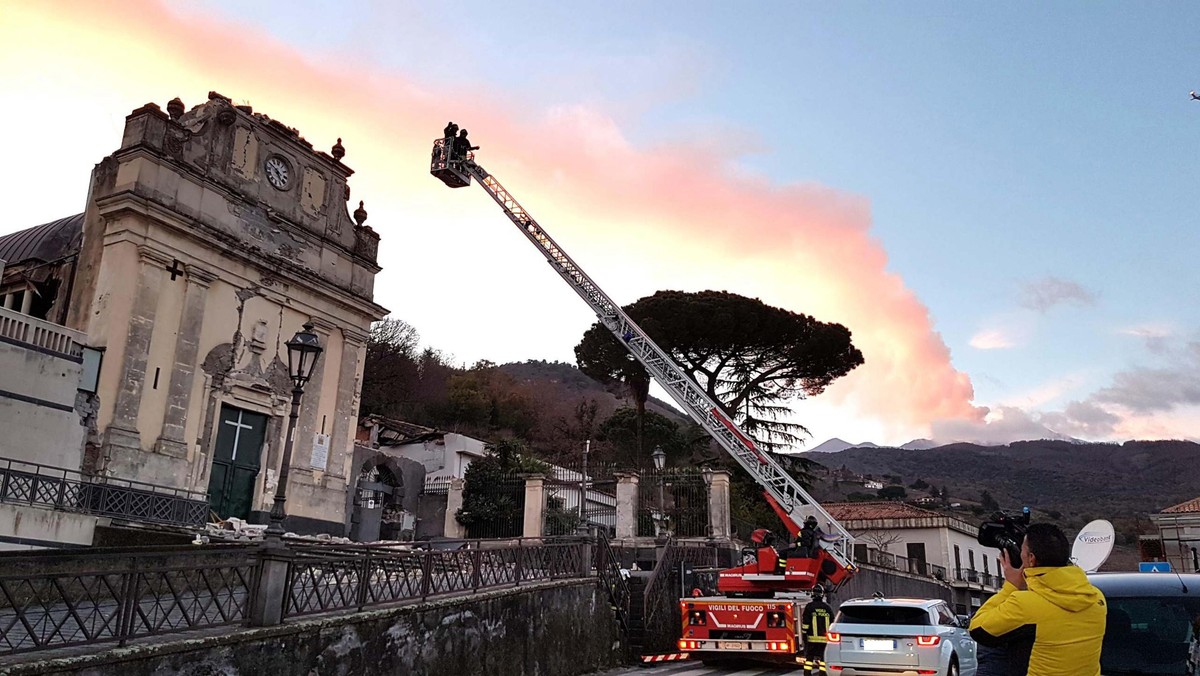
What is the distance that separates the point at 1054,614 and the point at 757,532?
498 inches

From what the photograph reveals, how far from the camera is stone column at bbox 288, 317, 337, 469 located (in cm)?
2386

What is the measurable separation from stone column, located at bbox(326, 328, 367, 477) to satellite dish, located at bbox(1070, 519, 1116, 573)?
65.1 feet

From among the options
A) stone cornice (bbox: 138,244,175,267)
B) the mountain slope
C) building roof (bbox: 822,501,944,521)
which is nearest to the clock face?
stone cornice (bbox: 138,244,175,267)

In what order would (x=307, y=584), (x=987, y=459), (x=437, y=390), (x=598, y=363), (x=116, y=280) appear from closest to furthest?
(x=307, y=584) < (x=116, y=280) < (x=598, y=363) < (x=437, y=390) < (x=987, y=459)

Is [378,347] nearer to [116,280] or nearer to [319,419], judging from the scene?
[319,419]

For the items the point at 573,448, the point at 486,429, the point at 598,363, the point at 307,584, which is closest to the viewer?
the point at 307,584

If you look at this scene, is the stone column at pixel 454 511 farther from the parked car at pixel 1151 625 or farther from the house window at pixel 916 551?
the house window at pixel 916 551

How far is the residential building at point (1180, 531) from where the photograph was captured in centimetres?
3947

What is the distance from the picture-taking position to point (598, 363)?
45188 millimetres

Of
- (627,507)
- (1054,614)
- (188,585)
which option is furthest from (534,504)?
(1054,614)

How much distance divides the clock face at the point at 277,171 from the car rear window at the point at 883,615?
19665 mm

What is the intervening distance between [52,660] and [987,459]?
577 feet

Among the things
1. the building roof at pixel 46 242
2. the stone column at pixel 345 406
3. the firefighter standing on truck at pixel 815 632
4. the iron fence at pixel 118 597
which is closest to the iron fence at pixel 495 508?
the stone column at pixel 345 406

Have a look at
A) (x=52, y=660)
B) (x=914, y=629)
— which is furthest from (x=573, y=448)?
(x=52, y=660)
